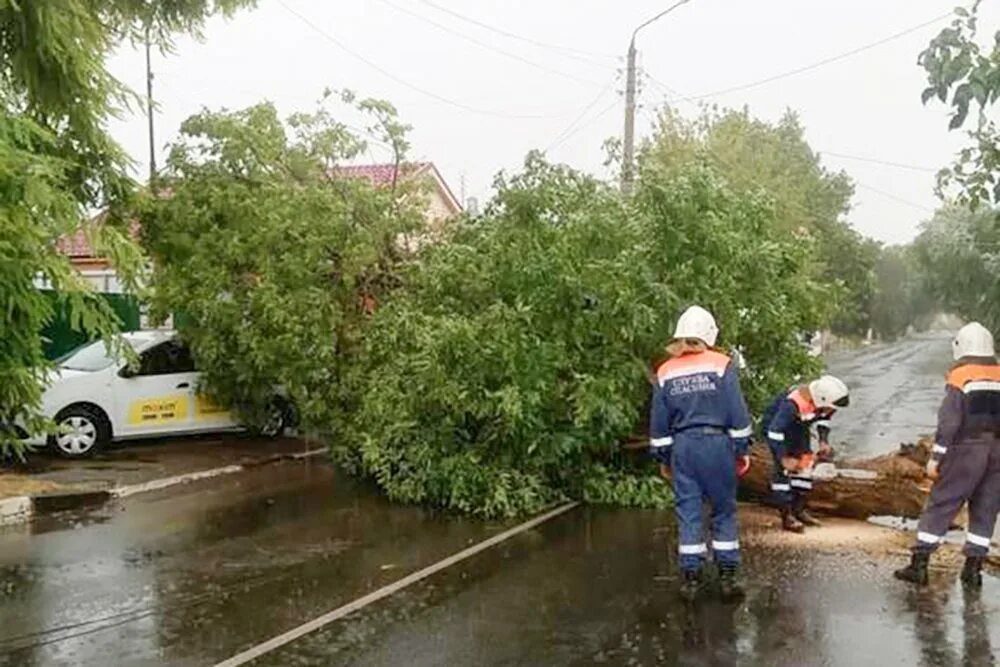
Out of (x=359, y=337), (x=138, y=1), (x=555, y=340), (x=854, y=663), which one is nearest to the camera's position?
(x=854, y=663)

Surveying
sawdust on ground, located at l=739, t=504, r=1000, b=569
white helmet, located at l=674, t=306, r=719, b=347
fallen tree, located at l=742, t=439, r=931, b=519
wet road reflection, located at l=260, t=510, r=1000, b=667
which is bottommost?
wet road reflection, located at l=260, t=510, r=1000, b=667

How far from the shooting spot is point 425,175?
14359 mm

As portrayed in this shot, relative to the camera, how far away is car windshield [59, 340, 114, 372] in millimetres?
13695

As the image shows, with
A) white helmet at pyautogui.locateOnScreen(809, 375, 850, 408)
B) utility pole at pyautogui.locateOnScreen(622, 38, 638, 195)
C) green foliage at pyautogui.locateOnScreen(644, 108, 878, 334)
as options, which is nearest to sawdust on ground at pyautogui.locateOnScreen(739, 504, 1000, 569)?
white helmet at pyautogui.locateOnScreen(809, 375, 850, 408)

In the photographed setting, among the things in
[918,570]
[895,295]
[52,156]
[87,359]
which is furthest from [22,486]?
[895,295]

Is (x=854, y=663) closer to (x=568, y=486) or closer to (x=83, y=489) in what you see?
(x=568, y=486)

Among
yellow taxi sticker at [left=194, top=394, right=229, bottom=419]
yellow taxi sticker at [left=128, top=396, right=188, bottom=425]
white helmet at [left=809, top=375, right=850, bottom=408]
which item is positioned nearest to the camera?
white helmet at [left=809, top=375, right=850, bottom=408]

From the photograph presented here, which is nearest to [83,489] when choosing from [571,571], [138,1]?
[138,1]

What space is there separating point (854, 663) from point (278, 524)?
17.9 feet

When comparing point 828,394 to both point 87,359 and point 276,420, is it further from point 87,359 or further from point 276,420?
point 87,359

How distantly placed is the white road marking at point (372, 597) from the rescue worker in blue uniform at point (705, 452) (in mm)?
1841

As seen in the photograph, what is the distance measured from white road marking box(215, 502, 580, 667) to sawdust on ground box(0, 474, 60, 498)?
4659 millimetres

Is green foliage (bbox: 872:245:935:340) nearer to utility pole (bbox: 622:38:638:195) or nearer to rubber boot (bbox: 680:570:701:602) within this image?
utility pole (bbox: 622:38:638:195)

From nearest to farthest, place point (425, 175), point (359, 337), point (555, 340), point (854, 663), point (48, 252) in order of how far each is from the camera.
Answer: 1. point (854, 663)
2. point (48, 252)
3. point (555, 340)
4. point (359, 337)
5. point (425, 175)
